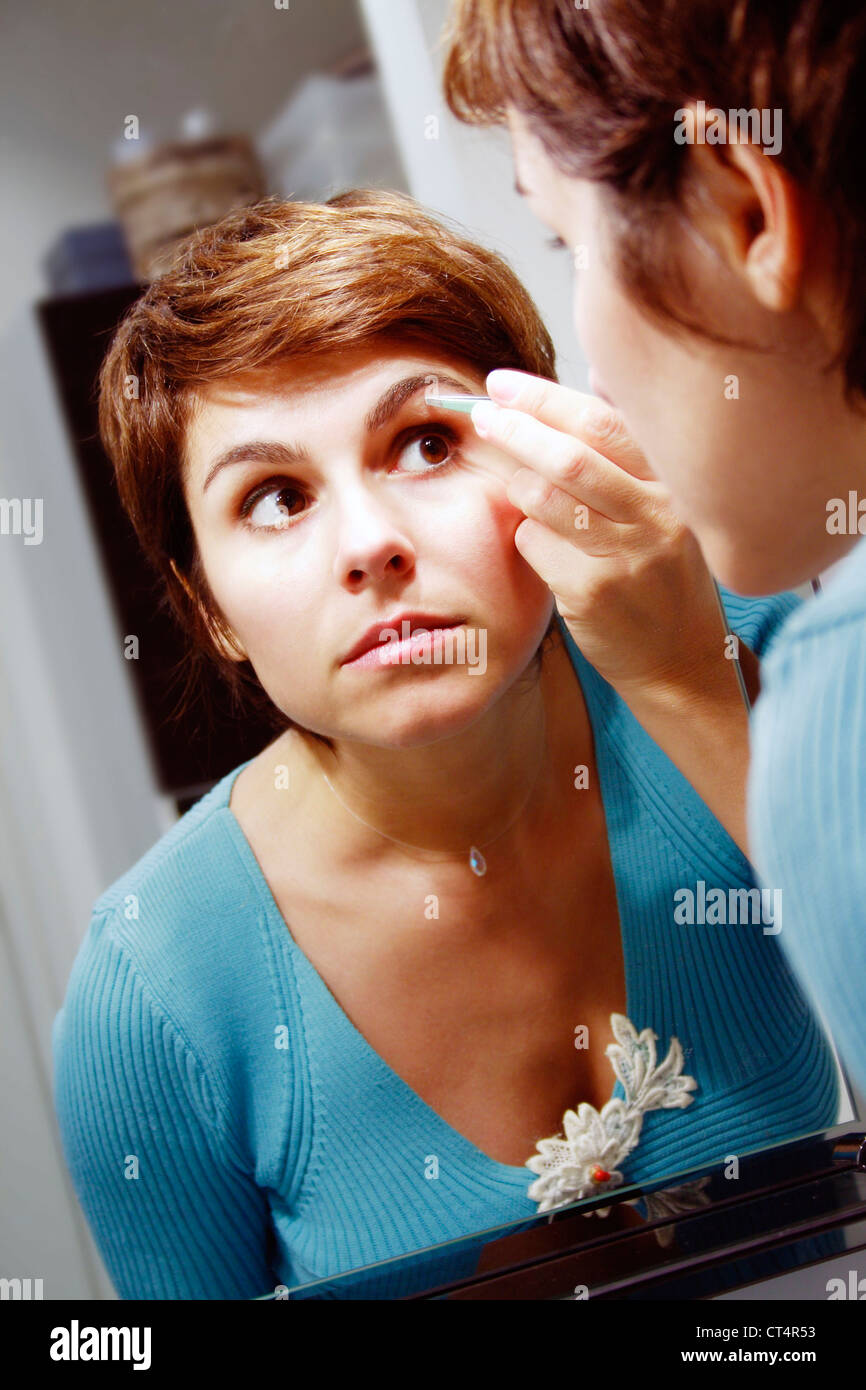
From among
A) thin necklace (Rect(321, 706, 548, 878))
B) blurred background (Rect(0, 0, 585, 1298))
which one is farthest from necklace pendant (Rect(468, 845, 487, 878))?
blurred background (Rect(0, 0, 585, 1298))

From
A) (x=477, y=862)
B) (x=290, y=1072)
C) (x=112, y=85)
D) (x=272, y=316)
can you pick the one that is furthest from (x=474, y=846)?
(x=112, y=85)

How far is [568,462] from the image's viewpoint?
486 millimetres

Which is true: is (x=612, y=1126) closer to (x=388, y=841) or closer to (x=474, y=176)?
(x=388, y=841)

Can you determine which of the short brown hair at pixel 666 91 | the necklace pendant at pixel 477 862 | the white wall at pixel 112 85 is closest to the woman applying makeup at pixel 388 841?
the necklace pendant at pixel 477 862

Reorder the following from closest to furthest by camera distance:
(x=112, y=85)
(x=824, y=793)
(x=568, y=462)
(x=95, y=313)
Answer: (x=824, y=793) → (x=568, y=462) → (x=95, y=313) → (x=112, y=85)

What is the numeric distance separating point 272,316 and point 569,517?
0.52ft

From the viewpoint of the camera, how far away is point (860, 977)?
33cm

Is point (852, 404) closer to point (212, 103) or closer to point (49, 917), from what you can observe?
point (49, 917)

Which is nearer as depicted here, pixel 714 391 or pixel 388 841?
pixel 714 391

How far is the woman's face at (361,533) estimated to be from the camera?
512 millimetres

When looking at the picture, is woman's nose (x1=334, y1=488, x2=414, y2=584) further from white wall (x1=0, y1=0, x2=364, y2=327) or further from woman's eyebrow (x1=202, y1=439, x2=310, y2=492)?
white wall (x1=0, y1=0, x2=364, y2=327)
